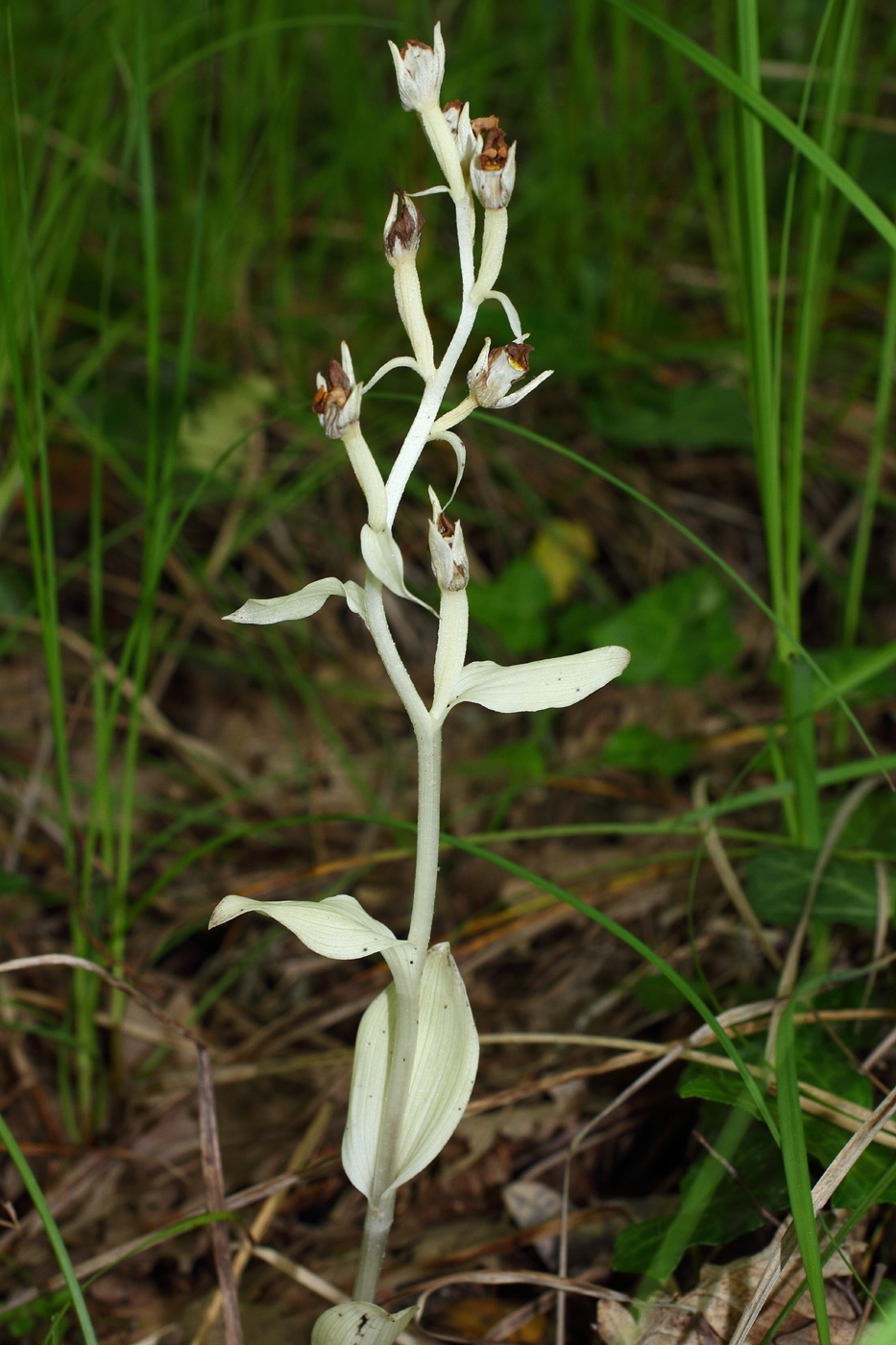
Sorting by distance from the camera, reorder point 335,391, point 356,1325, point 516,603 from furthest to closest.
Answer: point 516,603 → point 356,1325 → point 335,391

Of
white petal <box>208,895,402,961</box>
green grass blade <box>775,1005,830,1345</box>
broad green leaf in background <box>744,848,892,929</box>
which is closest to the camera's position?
green grass blade <box>775,1005,830,1345</box>

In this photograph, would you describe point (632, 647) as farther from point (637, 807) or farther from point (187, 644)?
point (187, 644)

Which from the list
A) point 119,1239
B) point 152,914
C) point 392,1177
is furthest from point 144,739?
point 392,1177

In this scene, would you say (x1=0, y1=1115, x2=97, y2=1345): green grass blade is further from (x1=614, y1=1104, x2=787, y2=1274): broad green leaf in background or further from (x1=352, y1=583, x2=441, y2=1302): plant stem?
(x1=614, y1=1104, x2=787, y2=1274): broad green leaf in background

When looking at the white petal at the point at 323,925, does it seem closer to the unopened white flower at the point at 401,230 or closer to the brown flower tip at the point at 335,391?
the brown flower tip at the point at 335,391

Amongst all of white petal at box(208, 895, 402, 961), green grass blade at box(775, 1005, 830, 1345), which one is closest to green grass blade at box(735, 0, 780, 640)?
green grass blade at box(775, 1005, 830, 1345)

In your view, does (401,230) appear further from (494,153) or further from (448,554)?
(448,554)

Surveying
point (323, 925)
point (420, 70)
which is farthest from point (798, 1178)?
point (420, 70)

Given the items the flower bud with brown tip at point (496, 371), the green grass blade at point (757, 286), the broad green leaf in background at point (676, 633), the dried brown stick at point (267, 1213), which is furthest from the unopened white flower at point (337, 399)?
the broad green leaf in background at point (676, 633)
